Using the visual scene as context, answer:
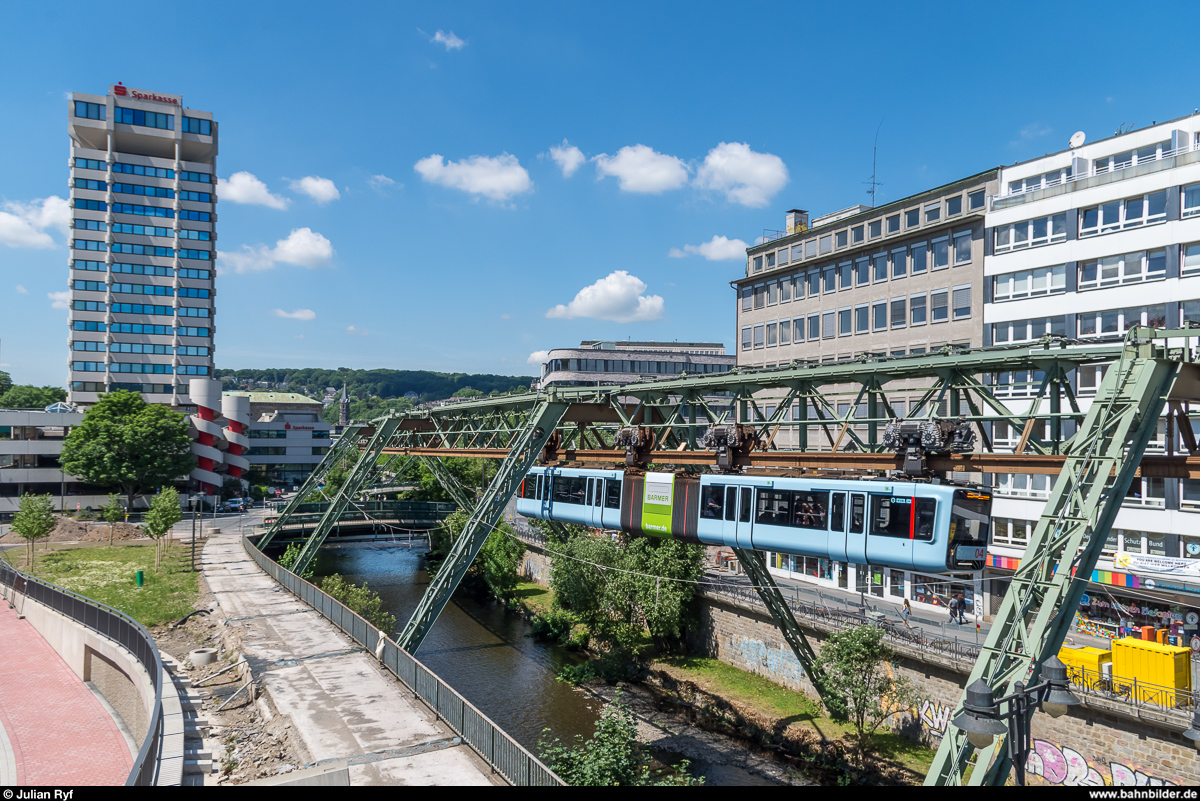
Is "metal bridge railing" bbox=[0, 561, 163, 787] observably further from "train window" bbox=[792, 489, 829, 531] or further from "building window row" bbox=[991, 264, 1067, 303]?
"building window row" bbox=[991, 264, 1067, 303]

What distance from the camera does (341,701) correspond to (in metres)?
22.8

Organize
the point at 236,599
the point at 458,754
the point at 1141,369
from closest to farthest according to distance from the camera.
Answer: the point at 1141,369, the point at 458,754, the point at 236,599

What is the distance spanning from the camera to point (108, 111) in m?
95.4

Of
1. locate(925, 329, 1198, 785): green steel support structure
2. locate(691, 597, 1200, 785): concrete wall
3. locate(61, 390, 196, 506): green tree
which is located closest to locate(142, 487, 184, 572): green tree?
locate(61, 390, 196, 506): green tree

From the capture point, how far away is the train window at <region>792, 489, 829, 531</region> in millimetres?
21156

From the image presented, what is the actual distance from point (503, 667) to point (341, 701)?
61.2 ft

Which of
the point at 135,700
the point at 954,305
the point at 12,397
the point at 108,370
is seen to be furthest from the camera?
the point at 12,397

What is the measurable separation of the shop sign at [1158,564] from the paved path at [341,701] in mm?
30615

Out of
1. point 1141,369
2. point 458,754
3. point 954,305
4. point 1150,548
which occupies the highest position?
point 954,305

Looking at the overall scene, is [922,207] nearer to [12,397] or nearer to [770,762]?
[770,762]

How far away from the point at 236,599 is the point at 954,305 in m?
42.0

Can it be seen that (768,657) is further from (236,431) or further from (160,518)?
(236,431)

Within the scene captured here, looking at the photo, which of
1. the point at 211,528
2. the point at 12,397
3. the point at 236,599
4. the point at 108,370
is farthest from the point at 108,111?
the point at 236,599

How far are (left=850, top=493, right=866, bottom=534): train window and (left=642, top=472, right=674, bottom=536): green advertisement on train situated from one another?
7655 millimetres
